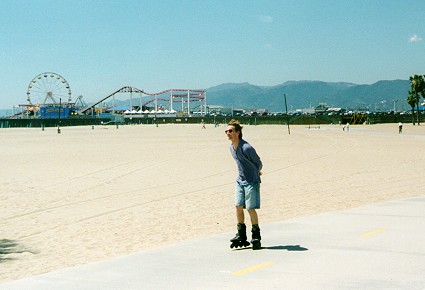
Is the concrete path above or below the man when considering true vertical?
below

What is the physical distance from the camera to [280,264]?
5723 mm

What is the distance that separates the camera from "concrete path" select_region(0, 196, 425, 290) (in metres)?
5.04

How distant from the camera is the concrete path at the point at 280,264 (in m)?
5.04

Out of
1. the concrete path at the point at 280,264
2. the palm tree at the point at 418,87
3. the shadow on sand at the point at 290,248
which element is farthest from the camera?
the palm tree at the point at 418,87

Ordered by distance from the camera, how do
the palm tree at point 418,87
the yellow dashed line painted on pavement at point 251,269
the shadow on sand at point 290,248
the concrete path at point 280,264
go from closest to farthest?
1. the concrete path at point 280,264
2. the yellow dashed line painted on pavement at point 251,269
3. the shadow on sand at point 290,248
4. the palm tree at point 418,87

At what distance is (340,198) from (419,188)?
2.45 m

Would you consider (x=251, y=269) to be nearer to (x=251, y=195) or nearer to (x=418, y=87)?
Answer: (x=251, y=195)

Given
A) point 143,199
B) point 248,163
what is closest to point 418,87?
point 143,199

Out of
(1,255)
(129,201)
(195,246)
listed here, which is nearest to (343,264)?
(195,246)

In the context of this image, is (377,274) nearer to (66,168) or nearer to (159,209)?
(159,209)

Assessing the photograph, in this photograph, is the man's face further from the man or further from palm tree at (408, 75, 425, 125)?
palm tree at (408, 75, 425, 125)

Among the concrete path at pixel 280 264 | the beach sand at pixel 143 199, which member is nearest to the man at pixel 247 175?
the concrete path at pixel 280 264

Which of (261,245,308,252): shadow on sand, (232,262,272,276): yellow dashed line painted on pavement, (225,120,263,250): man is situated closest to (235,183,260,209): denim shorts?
(225,120,263,250): man

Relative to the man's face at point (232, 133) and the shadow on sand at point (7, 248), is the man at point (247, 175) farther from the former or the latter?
the shadow on sand at point (7, 248)
